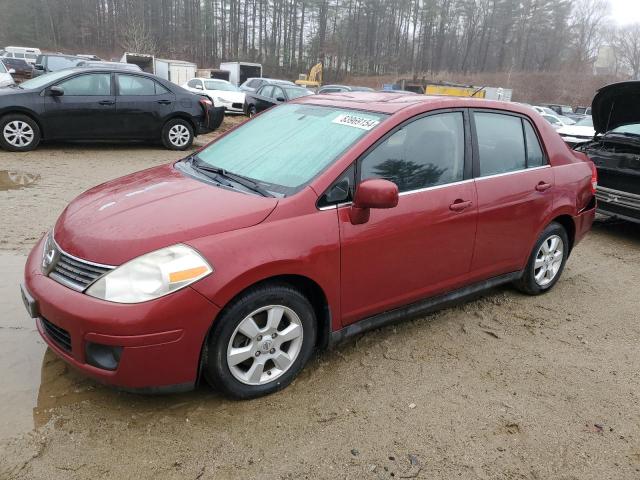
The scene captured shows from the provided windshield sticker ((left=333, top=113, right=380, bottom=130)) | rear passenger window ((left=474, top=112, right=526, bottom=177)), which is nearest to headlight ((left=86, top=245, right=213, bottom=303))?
windshield sticker ((left=333, top=113, right=380, bottom=130))

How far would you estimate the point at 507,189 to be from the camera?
3773 millimetres

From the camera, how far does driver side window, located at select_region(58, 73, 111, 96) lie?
29.5 ft

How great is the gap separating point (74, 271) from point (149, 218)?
45 cm

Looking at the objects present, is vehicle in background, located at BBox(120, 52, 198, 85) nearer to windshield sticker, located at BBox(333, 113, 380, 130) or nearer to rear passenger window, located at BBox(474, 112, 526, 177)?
rear passenger window, located at BBox(474, 112, 526, 177)

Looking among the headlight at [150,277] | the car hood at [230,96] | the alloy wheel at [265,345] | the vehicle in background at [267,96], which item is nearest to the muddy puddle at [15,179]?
the headlight at [150,277]

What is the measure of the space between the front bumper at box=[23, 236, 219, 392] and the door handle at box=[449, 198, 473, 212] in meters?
1.78

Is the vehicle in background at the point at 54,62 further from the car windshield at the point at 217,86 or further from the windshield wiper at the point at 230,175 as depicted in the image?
the windshield wiper at the point at 230,175

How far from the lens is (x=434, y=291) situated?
3.52m

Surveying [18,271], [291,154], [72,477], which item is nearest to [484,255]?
[291,154]

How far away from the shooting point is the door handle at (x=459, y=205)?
11.2ft

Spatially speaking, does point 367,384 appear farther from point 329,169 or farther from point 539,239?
point 539,239

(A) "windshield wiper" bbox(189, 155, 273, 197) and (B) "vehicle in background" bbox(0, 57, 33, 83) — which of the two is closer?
(A) "windshield wiper" bbox(189, 155, 273, 197)

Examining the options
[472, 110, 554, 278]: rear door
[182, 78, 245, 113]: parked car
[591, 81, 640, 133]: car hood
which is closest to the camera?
[472, 110, 554, 278]: rear door

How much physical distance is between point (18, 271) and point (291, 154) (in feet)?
8.78
